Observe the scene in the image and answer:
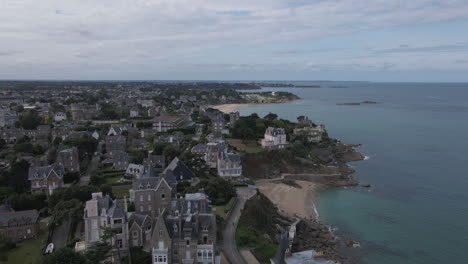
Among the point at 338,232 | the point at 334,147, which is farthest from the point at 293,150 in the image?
the point at 338,232

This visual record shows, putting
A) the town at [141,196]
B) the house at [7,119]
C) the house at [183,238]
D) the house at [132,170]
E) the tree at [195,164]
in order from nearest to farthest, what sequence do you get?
the house at [183,238] < the town at [141,196] < the house at [132,170] < the tree at [195,164] < the house at [7,119]

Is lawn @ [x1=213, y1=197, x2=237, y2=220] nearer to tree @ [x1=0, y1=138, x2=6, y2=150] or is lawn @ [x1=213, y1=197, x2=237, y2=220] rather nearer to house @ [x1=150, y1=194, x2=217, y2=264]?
house @ [x1=150, y1=194, x2=217, y2=264]

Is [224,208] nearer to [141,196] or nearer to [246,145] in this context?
[141,196]

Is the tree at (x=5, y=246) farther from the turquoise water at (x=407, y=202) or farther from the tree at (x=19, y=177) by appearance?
the turquoise water at (x=407, y=202)

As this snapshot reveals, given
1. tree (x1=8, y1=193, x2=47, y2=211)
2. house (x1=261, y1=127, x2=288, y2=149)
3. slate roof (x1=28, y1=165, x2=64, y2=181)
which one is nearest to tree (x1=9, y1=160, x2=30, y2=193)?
slate roof (x1=28, y1=165, x2=64, y2=181)

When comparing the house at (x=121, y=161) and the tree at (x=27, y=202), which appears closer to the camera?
the tree at (x=27, y=202)

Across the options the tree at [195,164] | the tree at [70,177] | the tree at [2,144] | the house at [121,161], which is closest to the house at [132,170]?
the house at [121,161]

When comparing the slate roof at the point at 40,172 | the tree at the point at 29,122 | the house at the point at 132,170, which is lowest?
the house at the point at 132,170
